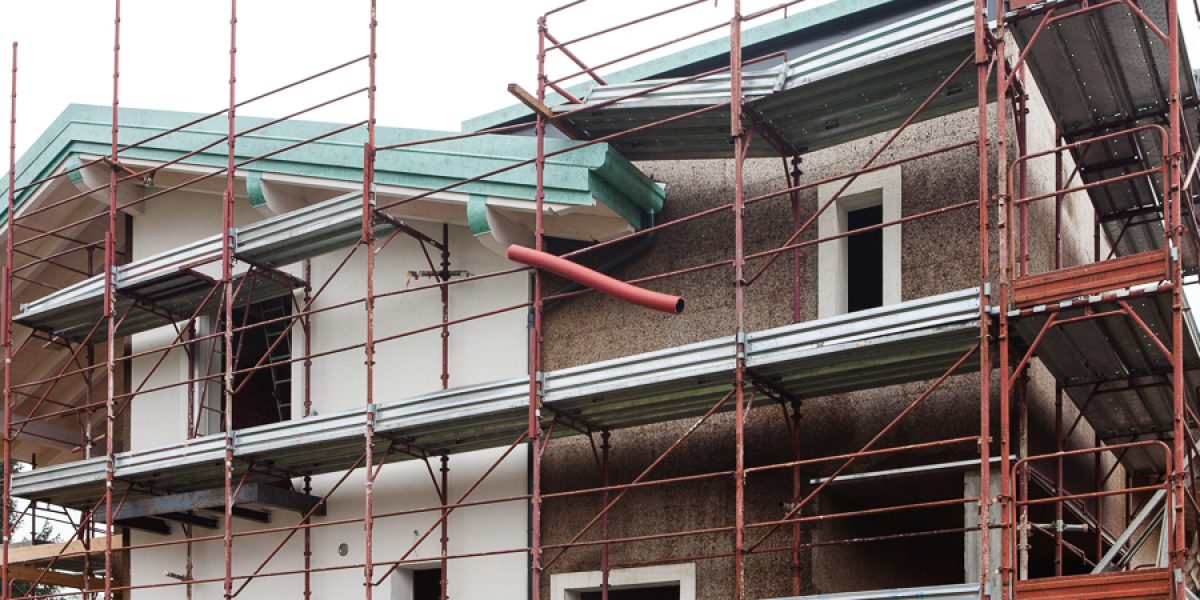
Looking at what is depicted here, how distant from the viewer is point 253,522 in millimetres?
20031

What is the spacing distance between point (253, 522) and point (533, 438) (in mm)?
5561

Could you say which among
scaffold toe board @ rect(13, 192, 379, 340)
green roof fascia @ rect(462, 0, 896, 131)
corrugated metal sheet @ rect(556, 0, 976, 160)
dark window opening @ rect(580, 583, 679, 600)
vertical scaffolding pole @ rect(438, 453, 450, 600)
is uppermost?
green roof fascia @ rect(462, 0, 896, 131)

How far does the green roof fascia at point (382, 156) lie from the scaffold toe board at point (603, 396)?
91.3 inches

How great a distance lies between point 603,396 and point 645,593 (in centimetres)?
260

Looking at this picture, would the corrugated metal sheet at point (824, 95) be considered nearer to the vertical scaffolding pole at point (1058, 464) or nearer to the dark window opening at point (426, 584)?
the vertical scaffolding pole at point (1058, 464)

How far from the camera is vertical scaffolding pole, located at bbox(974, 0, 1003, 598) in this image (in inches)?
518

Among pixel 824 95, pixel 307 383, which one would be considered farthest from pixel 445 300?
pixel 824 95

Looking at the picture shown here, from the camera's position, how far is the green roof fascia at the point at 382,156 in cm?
1714

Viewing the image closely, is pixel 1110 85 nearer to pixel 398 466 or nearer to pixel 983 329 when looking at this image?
pixel 983 329

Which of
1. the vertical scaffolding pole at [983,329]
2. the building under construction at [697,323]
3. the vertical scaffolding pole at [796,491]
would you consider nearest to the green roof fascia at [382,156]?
the building under construction at [697,323]

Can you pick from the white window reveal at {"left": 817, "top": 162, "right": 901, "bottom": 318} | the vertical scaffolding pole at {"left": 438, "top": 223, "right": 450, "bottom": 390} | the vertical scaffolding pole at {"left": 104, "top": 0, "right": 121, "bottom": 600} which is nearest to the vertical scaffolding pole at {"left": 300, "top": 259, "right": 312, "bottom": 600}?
the vertical scaffolding pole at {"left": 438, "top": 223, "right": 450, "bottom": 390}

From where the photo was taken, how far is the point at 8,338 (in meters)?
22.3

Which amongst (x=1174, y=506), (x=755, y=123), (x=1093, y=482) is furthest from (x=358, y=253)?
(x=1174, y=506)

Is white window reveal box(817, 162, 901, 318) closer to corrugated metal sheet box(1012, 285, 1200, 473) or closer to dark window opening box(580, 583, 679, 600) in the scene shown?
corrugated metal sheet box(1012, 285, 1200, 473)
